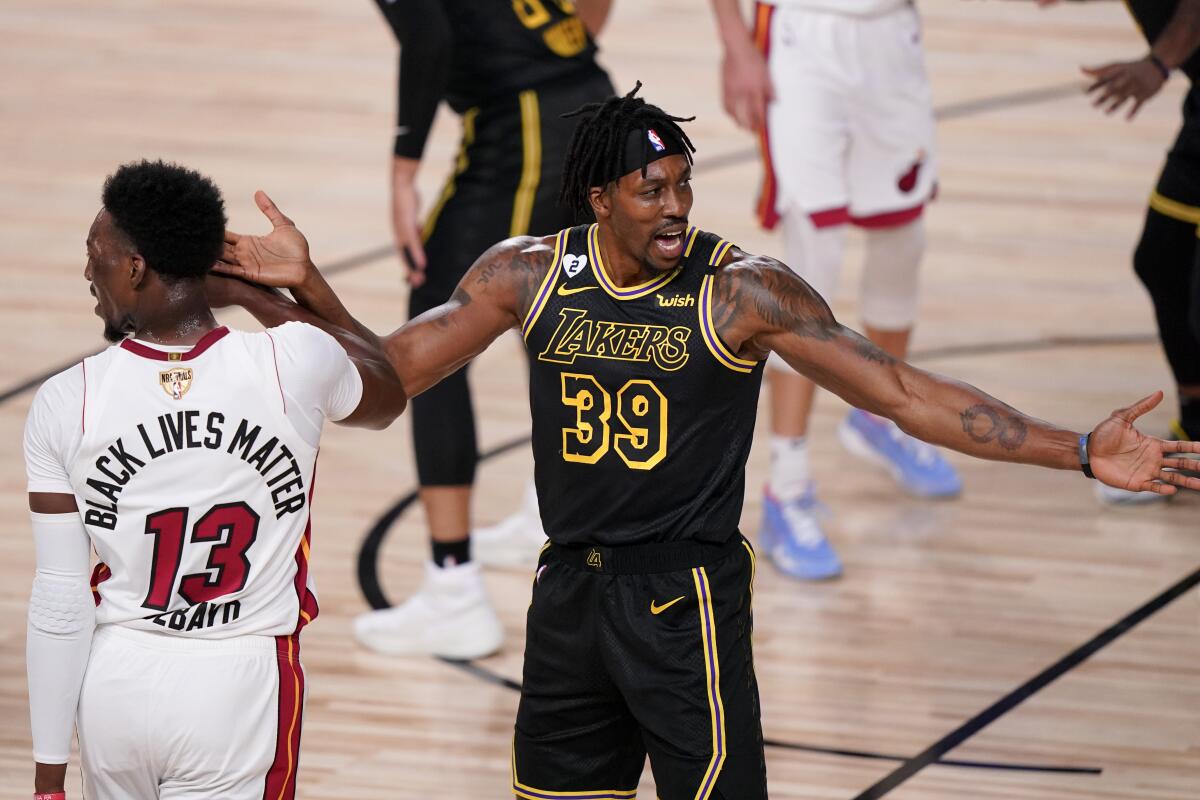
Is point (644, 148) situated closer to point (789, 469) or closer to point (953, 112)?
point (789, 469)

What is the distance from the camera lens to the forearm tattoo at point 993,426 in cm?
338

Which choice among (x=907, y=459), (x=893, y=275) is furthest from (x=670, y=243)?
(x=907, y=459)

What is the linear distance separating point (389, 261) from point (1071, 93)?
4788 millimetres

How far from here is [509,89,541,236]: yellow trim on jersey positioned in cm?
533

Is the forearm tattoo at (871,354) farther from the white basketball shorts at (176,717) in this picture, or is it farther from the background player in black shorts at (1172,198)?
the background player in black shorts at (1172,198)

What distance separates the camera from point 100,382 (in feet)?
9.86

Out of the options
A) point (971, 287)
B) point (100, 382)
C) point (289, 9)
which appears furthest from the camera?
point (289, 9)

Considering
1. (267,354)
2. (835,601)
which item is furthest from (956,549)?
(267,354)

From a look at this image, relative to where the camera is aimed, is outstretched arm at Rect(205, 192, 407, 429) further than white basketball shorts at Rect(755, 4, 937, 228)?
No

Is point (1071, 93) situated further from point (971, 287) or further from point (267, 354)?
point (267, 354)

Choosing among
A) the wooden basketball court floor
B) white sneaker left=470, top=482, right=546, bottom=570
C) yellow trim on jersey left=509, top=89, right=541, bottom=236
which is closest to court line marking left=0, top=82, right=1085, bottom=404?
the wooden basketball court floor

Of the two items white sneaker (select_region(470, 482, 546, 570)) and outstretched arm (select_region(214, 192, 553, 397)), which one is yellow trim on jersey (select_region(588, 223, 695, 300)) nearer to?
outstretched arm (select_region(214, 192, 553, 397))

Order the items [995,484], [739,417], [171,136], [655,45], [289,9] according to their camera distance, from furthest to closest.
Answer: [289,9] < [655,45] < [171,136] < [995,484] < [739,417]

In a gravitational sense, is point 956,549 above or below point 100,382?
below
